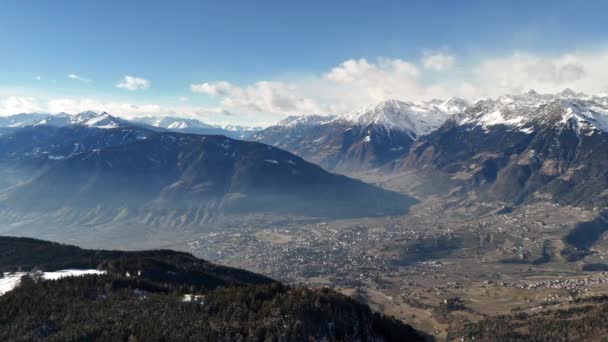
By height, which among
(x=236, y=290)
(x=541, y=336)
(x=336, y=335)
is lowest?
(x=541, y=336)

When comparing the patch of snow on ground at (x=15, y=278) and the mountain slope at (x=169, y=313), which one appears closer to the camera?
the mountain slope at (x=169, y=313)

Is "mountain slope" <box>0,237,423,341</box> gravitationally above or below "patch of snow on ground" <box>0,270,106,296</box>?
below

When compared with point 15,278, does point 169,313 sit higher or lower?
lower

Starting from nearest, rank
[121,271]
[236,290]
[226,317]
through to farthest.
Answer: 1. [226,317]
2. [236,290]
3. [121,271]

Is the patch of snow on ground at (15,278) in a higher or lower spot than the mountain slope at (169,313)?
higher

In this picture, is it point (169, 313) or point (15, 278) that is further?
point (15, 278)

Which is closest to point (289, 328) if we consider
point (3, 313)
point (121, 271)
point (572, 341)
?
point (3, 313)

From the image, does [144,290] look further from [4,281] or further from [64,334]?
[4,281]

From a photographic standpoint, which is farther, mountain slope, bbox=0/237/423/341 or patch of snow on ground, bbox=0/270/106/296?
patch of snow on ground, bbox=0/270/106/296
